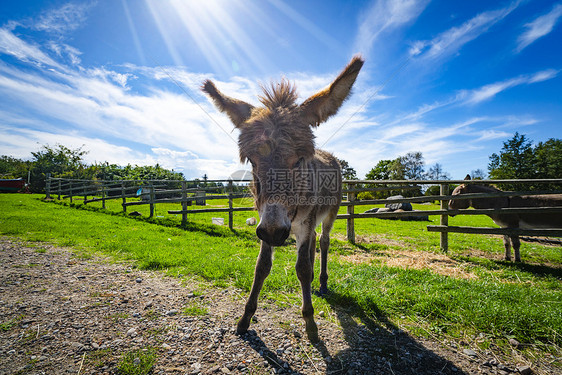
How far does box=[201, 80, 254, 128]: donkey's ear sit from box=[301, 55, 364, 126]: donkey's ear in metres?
0.89

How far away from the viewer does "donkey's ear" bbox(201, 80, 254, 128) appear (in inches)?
131

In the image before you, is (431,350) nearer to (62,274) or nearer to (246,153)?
(246,153)

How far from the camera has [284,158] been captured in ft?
7.81

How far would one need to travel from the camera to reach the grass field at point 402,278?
3.00 metres

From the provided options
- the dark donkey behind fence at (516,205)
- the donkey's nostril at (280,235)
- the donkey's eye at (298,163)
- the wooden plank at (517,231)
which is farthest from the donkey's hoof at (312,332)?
the dark donkey behind fence at (516,205)

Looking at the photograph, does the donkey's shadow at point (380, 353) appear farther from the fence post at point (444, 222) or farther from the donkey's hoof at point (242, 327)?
the fence post at point (444, 222)

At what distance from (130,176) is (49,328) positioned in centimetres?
3969

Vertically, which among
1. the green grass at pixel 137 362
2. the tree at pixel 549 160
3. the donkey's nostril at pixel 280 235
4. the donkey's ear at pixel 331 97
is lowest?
the green grass at pixel 137 362

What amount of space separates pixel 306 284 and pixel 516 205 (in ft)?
29.7

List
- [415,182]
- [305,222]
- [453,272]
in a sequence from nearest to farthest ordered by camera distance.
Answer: [305,222] → [453,272] → [415,182]

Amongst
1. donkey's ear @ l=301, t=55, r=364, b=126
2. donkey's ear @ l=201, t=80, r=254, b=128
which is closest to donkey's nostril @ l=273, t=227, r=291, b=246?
donkey's ear @ l=301, t=55, r=364, b=126

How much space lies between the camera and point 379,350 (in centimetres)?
267

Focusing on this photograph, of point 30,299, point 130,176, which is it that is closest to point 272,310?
point 30,299

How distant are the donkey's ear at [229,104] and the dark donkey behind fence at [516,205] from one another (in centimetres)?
852
